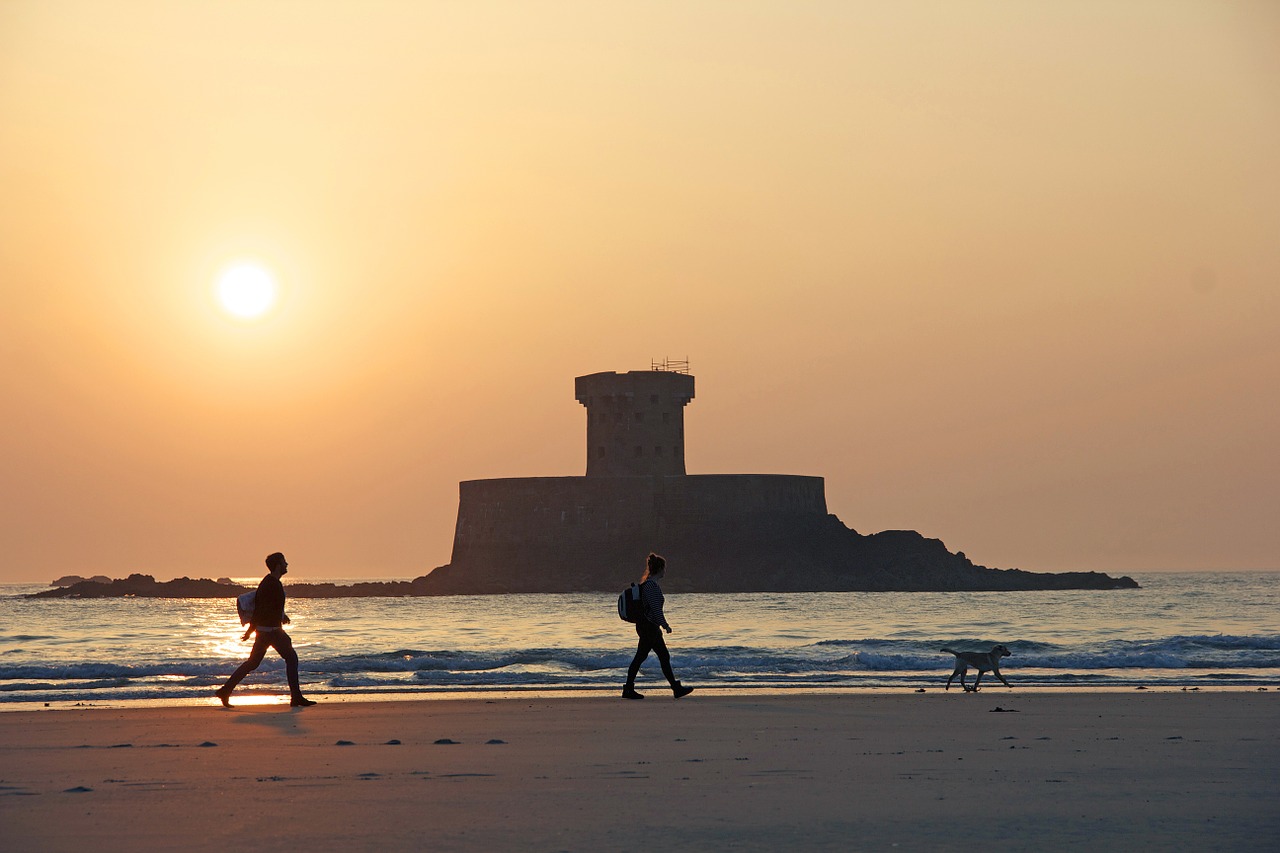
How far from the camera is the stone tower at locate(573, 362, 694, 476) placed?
67.7m

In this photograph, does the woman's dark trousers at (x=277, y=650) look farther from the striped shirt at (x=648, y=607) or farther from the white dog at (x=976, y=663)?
the white dog at (x=976, y=663)

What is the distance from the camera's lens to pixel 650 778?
282 inches

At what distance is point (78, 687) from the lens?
1514cm

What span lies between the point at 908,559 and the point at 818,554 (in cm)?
621

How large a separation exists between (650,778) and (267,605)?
5572 mm

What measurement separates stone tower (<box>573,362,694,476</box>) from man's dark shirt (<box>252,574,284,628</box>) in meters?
55.8

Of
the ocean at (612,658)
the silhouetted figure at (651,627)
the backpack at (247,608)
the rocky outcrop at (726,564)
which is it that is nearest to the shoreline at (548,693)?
the ocean at (612,658)

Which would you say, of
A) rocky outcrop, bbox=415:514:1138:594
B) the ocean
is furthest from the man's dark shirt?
rocky outcrop, bbox=415:514:1138:594

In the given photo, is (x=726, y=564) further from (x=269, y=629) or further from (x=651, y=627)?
(x=269, y=629)

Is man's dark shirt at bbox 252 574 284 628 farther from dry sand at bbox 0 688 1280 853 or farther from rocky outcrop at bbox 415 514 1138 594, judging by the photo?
rocky outcrop at bbox 415 514 1138 594

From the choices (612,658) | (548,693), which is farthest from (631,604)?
(612,658)

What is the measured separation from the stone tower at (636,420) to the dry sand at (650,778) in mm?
56485

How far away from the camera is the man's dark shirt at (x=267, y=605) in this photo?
1174 cm

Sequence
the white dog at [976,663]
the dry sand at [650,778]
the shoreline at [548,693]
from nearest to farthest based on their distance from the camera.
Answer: the dry sand at [650,778], the shoreline at [548,693], the white dog at [976,663]
